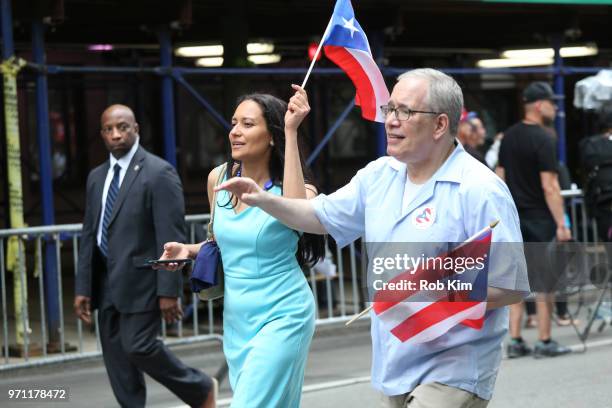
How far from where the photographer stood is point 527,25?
44.8 ft

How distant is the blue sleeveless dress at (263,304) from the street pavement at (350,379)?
2855 millimetres

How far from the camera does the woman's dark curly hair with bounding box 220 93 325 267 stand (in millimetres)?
5129

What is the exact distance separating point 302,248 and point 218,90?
49.9 feet

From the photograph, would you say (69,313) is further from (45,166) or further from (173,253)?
(173,253)

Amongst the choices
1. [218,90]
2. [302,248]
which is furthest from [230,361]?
[218,90]

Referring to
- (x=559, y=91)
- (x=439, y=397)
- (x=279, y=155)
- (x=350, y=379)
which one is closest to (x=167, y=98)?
(x=350, y=379)

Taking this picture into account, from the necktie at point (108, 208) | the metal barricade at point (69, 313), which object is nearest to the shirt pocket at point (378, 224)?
the necktie at point (108, 208)

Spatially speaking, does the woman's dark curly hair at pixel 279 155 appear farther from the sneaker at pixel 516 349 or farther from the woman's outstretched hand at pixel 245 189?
the sneaker at pixel 516 349

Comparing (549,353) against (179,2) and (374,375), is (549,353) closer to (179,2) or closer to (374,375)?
(179,2)

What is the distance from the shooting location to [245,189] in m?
3.90

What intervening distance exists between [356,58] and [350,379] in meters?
3.99

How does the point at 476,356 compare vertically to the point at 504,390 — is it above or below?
above

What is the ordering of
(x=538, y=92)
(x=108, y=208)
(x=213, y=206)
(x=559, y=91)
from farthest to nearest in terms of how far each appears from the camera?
(x=559, y=91) < (x=538, y=92) < (x=108, y=208) < (x=213, y=206)

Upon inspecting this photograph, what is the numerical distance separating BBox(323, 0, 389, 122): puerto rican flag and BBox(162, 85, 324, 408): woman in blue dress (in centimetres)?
34
